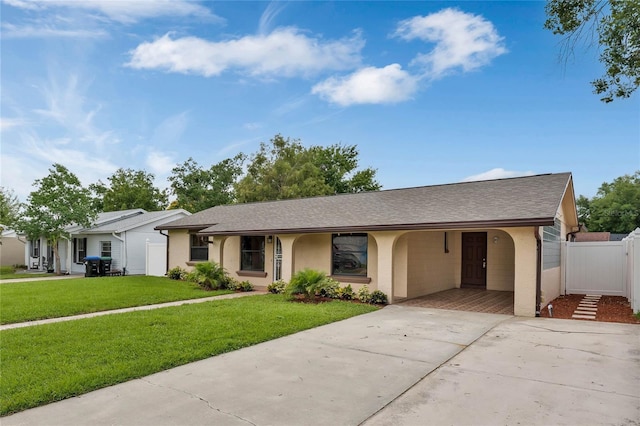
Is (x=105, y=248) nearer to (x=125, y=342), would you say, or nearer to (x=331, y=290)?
(x=331, y=290)

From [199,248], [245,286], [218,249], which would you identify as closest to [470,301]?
[245,286]

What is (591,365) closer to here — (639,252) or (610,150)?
(639,252)

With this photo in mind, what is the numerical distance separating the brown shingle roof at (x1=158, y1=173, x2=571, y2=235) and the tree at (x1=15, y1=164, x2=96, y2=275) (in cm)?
789

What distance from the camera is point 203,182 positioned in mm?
40031

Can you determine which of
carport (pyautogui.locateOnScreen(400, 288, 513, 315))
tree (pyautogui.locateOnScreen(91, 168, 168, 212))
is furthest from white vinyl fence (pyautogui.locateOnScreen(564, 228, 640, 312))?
tree (pyautogui.locateOnScreen(91, 168, 168, 212))

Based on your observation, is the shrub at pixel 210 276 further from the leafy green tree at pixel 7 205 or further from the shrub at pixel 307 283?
the leafy green tree at pixel 7 205

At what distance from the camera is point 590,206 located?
141ft

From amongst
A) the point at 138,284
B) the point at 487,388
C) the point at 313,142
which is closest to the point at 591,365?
the point at 487,388

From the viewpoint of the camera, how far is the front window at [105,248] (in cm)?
2102

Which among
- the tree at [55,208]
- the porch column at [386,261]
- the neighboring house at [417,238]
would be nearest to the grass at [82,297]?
the neighboring house at [417,238]

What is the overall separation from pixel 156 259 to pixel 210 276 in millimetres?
6898

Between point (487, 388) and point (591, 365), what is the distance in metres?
1.96

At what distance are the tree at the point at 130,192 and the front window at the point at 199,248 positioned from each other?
24.5 m

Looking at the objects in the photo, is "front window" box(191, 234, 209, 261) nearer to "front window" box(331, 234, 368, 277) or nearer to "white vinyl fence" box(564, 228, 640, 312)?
"front window" box(331, 234, 368, 277)
